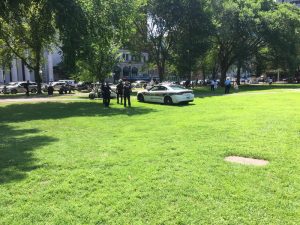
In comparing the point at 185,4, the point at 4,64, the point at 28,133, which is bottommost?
the point at 28,133

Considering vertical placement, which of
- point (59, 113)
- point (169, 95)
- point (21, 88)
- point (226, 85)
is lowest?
point (59, 113)

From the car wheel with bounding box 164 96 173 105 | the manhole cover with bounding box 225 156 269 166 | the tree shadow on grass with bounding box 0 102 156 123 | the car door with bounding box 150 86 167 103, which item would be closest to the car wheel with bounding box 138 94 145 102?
the car door with bounding box 150 86 167 103

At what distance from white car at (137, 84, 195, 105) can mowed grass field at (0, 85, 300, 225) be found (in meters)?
11.4

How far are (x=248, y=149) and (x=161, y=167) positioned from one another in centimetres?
237

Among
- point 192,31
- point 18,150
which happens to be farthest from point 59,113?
point 192,31

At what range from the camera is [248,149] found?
7961mm

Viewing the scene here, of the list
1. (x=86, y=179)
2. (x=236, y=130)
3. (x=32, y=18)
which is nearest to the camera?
(x=86, y=179)

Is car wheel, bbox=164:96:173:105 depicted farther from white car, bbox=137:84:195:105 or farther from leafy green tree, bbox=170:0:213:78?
leafy green tree, bbox=170:0:213:78

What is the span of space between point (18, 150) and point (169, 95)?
47.5 ft

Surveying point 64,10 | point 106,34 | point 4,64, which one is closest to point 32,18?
point 106,34

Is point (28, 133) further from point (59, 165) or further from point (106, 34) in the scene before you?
point (106, 34)

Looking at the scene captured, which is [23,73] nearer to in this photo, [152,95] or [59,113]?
[152,95]

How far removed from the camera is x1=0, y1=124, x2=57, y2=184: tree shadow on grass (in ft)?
22.3

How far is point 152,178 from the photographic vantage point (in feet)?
20.0
